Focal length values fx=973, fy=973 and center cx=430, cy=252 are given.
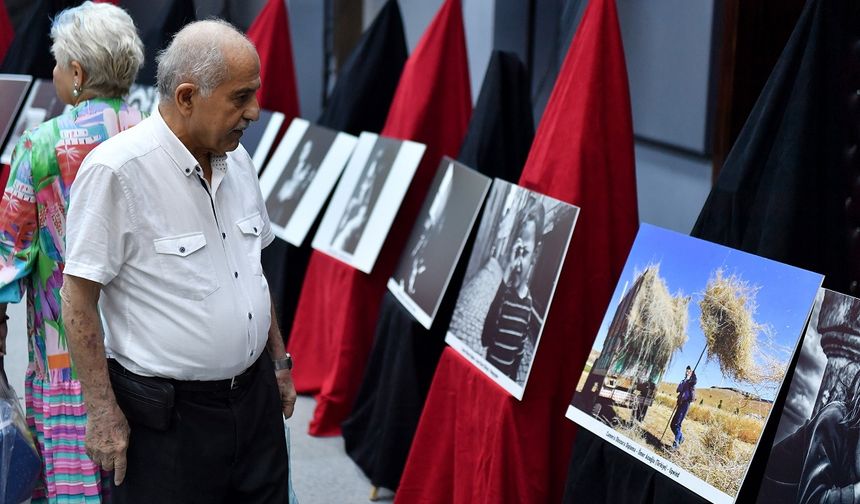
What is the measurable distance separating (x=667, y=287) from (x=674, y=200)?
5.64ft

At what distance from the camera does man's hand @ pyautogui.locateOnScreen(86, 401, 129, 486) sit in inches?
74.7

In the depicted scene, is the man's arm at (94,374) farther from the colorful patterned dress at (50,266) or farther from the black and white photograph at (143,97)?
the black and white photograph at (143,97)

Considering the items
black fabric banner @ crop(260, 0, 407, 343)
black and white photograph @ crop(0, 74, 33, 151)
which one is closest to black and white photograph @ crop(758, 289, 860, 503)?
black and white photograph @ crop(0, 74, 33, 151)

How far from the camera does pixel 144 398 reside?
1928mm

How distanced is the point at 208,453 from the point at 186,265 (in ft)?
1.31

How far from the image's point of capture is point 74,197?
1.83m

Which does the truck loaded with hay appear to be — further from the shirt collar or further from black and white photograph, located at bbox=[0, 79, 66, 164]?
black and white photograph, located at bbox=[0, 79, 66, 164]

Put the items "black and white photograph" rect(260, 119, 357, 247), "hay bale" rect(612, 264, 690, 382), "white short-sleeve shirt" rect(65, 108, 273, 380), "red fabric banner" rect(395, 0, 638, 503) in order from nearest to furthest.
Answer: "white short-sleeve shirt" rect(65, 108, 273, 380) < "hay bale" rect(612, 264, 690, 382) < "red fabric banner" rect(395, 0, 638, 503) < "black and white photograph" rect(260, 119, 357, 247)

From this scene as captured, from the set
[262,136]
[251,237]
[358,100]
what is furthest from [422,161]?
[251,237]

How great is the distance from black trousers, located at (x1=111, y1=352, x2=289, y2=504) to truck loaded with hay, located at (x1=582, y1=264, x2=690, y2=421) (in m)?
0.75

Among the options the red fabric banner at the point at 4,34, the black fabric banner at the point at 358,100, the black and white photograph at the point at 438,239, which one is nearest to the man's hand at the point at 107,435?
the black and white photograph at the point at 438,239

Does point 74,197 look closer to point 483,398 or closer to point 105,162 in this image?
point 105,162

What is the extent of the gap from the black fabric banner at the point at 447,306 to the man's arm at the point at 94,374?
153 cm

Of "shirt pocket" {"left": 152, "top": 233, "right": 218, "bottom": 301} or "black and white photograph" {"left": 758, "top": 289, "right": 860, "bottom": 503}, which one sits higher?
"black and white photograph" {"left": 758, "top": 289, "right": 860, "bottom": 503}
